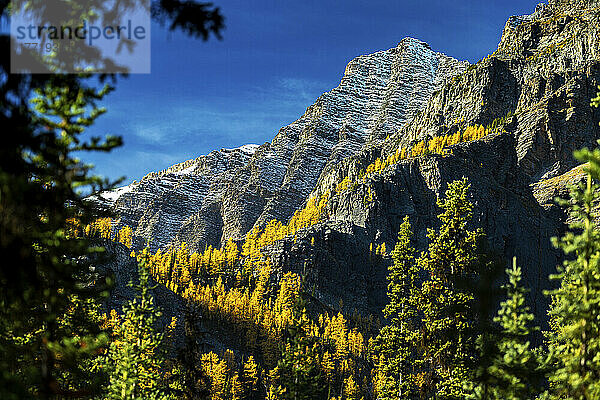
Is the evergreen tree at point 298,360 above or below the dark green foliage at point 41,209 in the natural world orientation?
below

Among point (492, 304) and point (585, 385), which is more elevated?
point (492, 304)

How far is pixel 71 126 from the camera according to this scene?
46.5 feet

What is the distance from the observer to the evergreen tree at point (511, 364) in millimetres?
17797

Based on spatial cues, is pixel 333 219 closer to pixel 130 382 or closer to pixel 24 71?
pixel 130 382

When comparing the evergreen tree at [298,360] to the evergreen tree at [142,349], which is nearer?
the evergreen tree at [142,349]

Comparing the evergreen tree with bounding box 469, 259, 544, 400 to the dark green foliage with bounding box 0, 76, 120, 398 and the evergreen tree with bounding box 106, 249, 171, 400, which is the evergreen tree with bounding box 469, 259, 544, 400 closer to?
the dark green foliage with bounding box 0, 76, 120, 398

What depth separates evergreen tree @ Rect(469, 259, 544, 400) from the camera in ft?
58.4

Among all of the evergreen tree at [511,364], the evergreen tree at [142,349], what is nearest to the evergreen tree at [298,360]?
the evergreen tree at [142,349]

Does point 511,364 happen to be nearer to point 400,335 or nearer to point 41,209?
point 400,335

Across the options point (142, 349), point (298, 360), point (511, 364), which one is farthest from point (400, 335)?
point (142, 349)

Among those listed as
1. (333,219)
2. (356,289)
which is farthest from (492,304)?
(333,219)

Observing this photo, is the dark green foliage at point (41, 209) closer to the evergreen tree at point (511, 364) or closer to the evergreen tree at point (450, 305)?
the evergreen tree at point (511, 364)

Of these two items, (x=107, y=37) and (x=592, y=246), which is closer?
(x=107, y=37)

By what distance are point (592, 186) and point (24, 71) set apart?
675 inches
